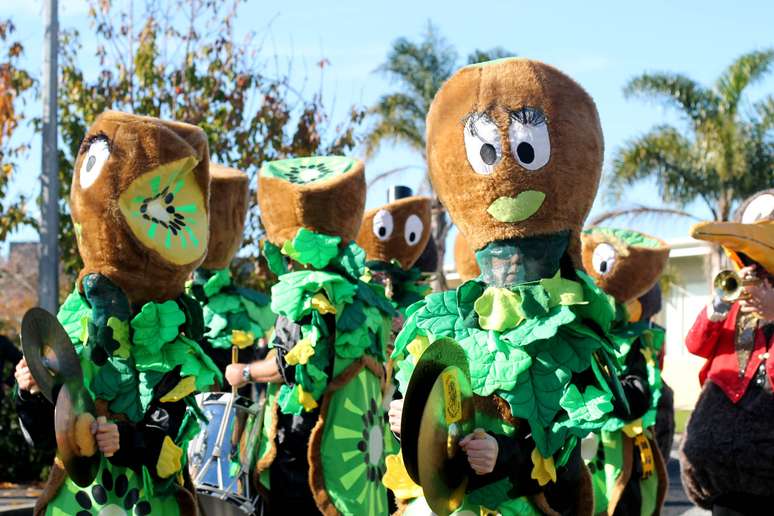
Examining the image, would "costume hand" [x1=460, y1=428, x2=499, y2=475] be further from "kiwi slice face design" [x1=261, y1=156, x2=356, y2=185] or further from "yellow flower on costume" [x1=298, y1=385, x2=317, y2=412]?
"kiwi slice face design" [x1=261, y1=156, x2=356, y2=185]

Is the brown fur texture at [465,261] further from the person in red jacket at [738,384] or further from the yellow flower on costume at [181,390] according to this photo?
the yellow flower on costume at [181,390]

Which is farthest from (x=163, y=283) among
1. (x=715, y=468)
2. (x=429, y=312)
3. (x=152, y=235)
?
(x=715, y=468)

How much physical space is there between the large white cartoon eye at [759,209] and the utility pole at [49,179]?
5.36 meters

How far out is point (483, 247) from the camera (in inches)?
149

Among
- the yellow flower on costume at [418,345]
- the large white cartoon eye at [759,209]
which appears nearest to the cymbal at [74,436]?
the yellow flower on costume at [418,345]

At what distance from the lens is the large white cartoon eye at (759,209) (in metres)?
5.20

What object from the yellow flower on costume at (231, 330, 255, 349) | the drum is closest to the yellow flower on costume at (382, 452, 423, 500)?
the drum

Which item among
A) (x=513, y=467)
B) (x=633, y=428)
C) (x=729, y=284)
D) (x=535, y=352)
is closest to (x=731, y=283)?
(x=729, y=284)

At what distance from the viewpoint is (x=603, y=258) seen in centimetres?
681

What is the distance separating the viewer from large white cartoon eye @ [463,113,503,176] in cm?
370

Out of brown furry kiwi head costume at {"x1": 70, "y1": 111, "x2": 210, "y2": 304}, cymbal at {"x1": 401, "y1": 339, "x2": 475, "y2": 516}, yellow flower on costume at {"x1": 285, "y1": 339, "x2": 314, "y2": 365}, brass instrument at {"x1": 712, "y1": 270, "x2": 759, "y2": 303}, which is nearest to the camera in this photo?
cymbal at {"x1": 401, "y1": 339, "x2": 475, "y2": 516}

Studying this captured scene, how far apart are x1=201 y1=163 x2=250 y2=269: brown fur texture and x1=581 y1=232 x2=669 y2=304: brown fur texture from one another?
6.93 ft

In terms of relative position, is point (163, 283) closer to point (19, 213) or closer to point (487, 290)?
point (487, 290)

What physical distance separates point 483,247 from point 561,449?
723 millimetres
